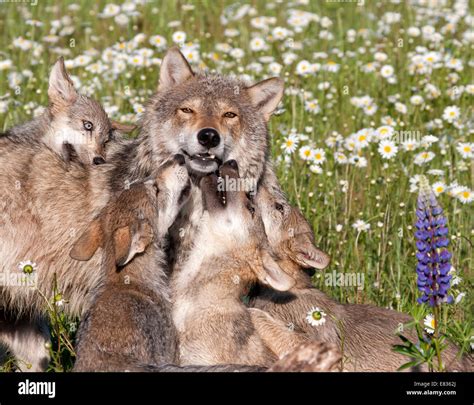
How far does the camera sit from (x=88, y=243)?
20.6 ft

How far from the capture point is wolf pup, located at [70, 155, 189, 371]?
17.7 feet

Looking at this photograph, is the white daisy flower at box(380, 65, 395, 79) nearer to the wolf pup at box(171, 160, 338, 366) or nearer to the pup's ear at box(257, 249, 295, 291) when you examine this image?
the wolf pup at box(171, 160, 338, 366)

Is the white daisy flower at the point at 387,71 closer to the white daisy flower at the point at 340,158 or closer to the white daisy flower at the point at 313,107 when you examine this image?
the white daisy flower at the point at 313,107

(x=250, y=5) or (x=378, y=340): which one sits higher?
(x=250, y=5)

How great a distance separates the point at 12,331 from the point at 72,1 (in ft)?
→ 25.0

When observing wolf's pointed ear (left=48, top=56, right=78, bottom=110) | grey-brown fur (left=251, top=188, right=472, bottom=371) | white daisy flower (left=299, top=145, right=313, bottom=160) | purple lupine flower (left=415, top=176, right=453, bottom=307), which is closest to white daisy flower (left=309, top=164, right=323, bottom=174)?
white daisy flower (left=299, top=145, right=313, bottom=160)

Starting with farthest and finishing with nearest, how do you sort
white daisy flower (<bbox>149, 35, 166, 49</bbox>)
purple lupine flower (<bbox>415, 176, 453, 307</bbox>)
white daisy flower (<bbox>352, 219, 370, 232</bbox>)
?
white daisy flower (<bbox>149, 35, 166, 49</bbox>) → white daisy flower (<bbox>352, 219, 370, 232</bbox>) → purple lupine flower (<bbox>415, 176, 453, 307</bbox>)

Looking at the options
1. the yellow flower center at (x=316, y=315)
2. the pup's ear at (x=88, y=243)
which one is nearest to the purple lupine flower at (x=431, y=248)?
the yellow flower center at (x=316, y=315)

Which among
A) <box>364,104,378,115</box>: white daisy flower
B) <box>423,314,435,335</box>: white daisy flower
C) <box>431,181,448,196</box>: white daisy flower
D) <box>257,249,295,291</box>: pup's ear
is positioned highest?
<box>364,104,378,115</box>: white daisy flower

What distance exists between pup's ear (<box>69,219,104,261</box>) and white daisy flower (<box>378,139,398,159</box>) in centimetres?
323

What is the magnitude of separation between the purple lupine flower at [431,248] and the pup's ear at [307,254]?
1.78 meters

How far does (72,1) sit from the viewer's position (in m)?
14.0
